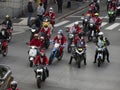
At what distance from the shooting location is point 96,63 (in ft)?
86.8

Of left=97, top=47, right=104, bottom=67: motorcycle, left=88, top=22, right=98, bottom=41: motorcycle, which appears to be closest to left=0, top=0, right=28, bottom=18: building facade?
left=88, top=22, right=98, bottom=41: motorcycle

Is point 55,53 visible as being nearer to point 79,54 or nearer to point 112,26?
point 79,54

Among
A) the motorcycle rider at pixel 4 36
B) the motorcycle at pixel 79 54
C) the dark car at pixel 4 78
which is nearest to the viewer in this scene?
the dark car at pixel 4 78

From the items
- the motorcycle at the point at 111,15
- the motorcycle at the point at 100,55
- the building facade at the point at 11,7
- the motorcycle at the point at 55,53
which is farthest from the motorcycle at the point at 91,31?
the building facade at the point at 11,7

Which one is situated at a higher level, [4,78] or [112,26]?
[4,78]

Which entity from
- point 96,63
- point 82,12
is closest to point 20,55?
point 96,63

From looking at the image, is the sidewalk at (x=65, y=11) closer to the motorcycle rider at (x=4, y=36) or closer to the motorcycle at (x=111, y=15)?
the motorcycle at (x=111, y=15)

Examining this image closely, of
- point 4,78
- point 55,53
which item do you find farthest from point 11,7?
point 4,78

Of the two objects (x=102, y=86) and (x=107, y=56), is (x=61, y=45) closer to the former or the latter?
(x=107, y=56)

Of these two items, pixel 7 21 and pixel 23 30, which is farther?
pixel 23 30

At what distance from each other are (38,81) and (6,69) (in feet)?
7.91

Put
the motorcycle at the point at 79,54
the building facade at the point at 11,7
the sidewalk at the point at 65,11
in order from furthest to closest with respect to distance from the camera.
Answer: the building facade at the point at 11,7
the sidewalk at the point at 65,11
the motorcycle at the point at 79,54

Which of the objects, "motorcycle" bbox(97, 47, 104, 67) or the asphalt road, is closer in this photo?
the asphalt road

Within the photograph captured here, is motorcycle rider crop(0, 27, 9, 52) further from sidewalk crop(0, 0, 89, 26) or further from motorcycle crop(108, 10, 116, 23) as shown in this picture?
motorcycle crop(108, 10, 116, 23)
